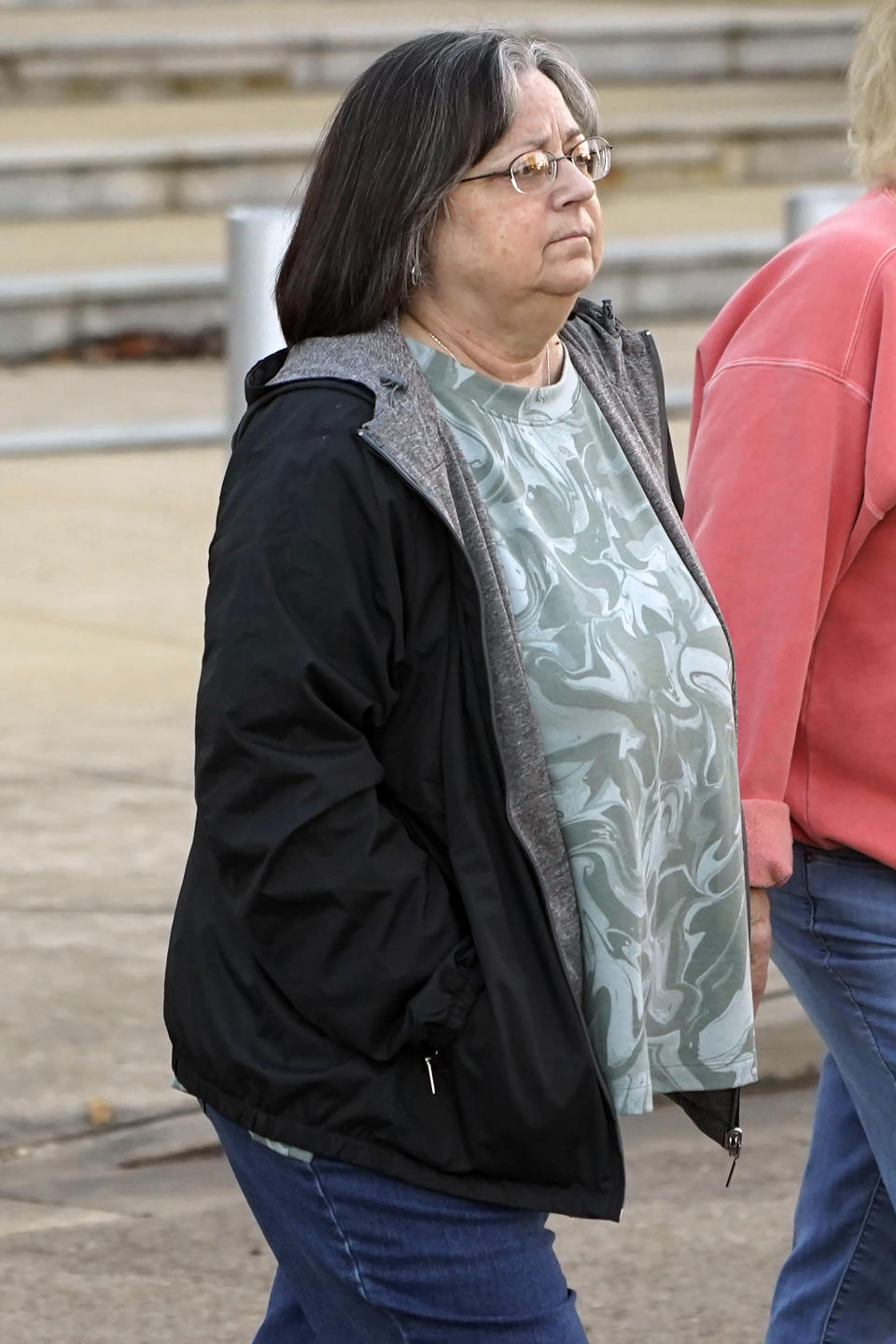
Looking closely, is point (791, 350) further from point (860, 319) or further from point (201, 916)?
point (201, 916)

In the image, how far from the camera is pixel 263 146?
1241cm

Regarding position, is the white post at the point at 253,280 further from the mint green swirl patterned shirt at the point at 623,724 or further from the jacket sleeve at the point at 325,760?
the jacket sleeve at the point at 325,760

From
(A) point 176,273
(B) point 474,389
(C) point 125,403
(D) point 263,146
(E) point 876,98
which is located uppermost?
(E) point 876,98

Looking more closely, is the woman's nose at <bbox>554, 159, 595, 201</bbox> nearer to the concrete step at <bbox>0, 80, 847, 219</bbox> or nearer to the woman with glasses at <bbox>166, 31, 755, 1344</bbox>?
the woman with glasses at <bbox>166, 31, 755, 1344</bbox>

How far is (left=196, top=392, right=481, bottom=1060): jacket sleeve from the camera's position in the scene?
81.2 inches

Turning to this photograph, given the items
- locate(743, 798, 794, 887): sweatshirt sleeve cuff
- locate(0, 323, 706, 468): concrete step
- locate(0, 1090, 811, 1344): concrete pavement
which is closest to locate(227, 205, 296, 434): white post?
locate(0, 1090, 811, 1344): concrete pavement

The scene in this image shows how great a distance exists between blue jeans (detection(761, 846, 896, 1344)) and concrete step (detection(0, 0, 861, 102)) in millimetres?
11131

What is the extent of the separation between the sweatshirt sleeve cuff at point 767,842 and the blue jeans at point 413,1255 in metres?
0.52

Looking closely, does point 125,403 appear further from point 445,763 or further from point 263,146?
Result: point 445,763

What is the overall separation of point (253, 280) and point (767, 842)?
3662mm

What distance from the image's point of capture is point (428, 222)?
7.28 feet

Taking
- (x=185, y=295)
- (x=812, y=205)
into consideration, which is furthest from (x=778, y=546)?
(x=185, y=295)

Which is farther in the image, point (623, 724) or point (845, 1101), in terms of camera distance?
point (845, 1101)

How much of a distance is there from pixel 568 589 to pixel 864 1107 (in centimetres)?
88
